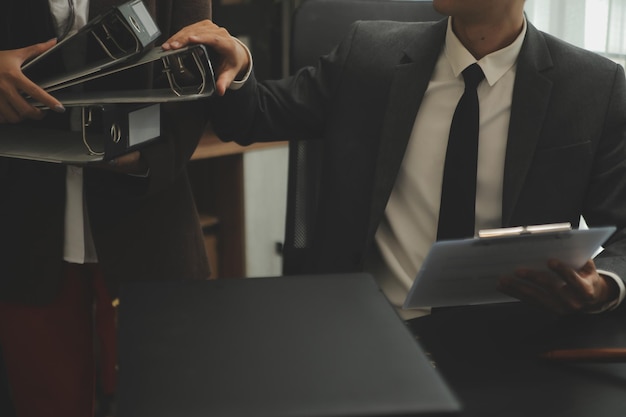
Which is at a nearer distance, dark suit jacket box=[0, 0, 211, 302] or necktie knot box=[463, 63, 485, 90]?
dark suit jacket box=[0, 0, 211, 302]

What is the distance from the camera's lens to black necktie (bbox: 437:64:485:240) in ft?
3.95

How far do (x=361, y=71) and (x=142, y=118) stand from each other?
0.43 metres

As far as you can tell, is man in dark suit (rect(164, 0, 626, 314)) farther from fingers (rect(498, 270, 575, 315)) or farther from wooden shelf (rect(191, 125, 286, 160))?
wooden shelf (rect(191, 125, 286, 160))

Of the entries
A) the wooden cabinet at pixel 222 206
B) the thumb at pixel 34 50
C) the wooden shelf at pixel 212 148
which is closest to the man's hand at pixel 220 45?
the thumb at pixel 34 50

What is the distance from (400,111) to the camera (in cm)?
126

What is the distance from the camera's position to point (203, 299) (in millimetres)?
735

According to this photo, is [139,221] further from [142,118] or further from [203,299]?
[203,299]

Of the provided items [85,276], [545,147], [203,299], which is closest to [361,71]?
[545,147]

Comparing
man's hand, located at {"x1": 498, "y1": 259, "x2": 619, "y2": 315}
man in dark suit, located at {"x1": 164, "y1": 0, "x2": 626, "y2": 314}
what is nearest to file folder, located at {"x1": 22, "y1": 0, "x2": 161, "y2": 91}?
man in dark suit, located at {"x1": 164, "y1": 0, "x2": 626, "y2": 314}

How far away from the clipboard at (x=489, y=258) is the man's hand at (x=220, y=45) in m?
0.39

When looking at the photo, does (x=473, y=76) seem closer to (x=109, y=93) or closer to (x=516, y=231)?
(x=516, y=231)

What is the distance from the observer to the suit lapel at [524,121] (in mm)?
1188

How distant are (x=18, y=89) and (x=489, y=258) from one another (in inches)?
24.2

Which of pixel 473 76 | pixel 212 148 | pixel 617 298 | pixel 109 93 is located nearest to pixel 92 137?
pixel 109 93
